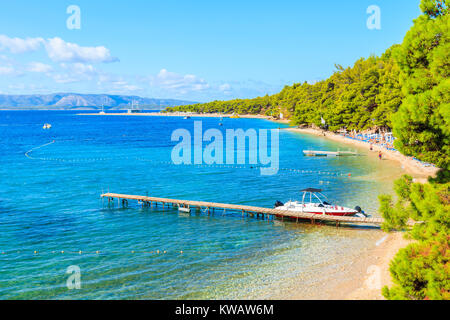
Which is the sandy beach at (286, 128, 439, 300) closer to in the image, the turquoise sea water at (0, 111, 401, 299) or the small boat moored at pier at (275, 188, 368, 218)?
the turquoise sea water at (0, 111, 401, 299)

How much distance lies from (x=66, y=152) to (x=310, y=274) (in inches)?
2925

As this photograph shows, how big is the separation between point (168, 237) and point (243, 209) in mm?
8257

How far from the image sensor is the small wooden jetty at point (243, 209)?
3058cm

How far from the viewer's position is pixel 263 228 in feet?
102

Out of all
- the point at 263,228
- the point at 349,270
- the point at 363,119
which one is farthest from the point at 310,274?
the point at 363,119

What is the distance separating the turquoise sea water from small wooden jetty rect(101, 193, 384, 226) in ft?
3.19

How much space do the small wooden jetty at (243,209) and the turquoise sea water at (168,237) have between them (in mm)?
973

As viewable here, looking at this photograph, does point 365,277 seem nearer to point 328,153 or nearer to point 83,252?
point 83,252

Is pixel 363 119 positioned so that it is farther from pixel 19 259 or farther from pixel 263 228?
pixel 19 259

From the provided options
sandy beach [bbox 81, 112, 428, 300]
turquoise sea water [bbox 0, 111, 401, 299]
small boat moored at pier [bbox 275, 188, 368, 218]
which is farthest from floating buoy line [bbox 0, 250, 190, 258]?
small boat moored at pier [bbox 275, 188, 368, 218]

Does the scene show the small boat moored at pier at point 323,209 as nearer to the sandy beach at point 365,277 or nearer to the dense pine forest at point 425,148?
the sandy beach at point 365,277

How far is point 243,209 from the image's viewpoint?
112 ft
